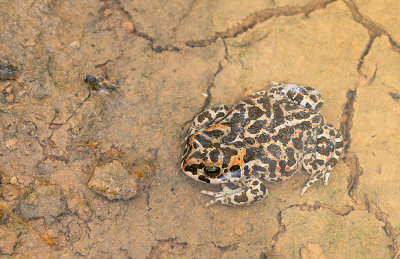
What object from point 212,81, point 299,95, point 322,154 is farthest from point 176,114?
point 322,154

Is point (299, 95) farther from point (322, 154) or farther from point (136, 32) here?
point (136, 32)

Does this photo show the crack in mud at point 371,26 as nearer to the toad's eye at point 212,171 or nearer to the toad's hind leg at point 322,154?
the toad's hind leg at point 322,154

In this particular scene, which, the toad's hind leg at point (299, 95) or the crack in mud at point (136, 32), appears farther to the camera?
the crack in mud at point (136, 32)

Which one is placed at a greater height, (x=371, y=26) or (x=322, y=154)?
(x=371, y=26)

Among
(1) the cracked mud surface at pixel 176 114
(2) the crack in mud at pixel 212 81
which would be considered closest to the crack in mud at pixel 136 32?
(1) the cracked mud surface at pixel 176 114

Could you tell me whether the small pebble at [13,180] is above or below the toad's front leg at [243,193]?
above

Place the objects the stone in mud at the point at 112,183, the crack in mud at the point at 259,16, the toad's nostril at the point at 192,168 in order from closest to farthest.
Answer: the stone in mud at the point at 112,183 < the toad's nostril at the point at 192,168 < the crack in mud at the point at 259,16

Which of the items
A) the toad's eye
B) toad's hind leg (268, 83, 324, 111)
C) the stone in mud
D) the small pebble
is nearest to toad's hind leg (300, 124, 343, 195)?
toad's hind leg (268, 83, 324, 111)

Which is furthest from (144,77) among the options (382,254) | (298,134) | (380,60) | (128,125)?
(382,254)
